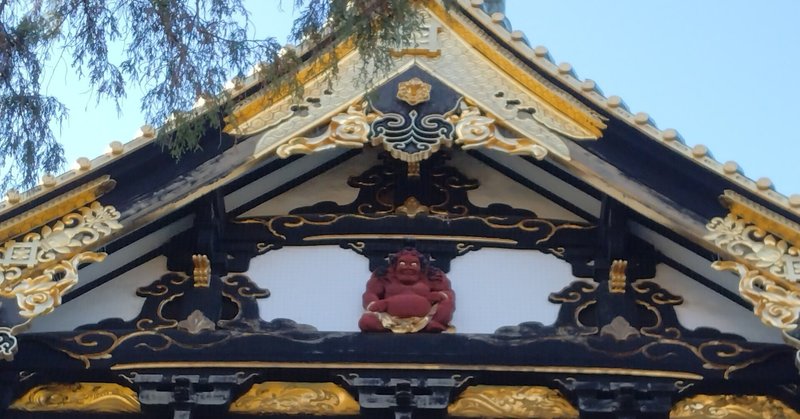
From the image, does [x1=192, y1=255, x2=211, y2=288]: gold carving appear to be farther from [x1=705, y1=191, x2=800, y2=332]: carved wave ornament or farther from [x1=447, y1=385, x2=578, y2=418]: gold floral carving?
[x1=705, y1=191, x2=800, y2=332]: carved wave ornament

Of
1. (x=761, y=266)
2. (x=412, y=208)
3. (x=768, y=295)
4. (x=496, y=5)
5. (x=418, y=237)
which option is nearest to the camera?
(x=768, y=295)

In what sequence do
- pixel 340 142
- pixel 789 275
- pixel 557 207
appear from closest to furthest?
pixel 789 275 → pixel 340 142 → pixel 557 207

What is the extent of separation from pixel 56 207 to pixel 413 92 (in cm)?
221

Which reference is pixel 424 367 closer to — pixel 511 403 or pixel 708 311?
pixel 511 403

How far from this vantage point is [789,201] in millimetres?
9445

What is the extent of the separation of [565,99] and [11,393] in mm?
3657

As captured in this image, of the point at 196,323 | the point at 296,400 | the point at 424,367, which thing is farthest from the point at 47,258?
the point at 424,367

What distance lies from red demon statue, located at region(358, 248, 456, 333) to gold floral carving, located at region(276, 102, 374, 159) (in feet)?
2.42

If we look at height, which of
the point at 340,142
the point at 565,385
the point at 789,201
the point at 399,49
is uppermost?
the point at 399,49

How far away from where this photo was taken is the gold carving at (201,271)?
10.1 m

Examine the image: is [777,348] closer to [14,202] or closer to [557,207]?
[557,207]

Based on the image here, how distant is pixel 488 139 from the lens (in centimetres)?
992

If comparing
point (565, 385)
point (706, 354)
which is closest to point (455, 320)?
point (565, 385)

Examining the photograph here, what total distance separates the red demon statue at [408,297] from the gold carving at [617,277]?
3.13 ft
